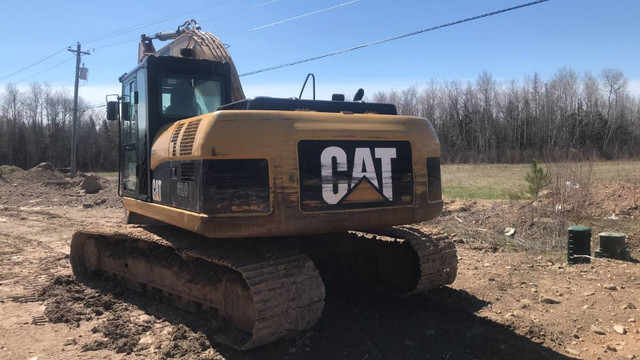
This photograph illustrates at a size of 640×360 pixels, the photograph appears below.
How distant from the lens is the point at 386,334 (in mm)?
4504

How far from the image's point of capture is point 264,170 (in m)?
3.82

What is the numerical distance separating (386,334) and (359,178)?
151cm

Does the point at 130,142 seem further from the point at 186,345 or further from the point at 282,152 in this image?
the point at 282,152

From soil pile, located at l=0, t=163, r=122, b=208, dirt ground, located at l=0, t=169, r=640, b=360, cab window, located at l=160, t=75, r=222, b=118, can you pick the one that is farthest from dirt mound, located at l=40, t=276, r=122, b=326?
soil pile, located at l=0, t=163, r=122, b=208

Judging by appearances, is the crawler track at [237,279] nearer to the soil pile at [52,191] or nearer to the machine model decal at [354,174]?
the machine model decal at [354,174]

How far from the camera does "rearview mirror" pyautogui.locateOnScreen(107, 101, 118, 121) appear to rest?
5887 millimetres

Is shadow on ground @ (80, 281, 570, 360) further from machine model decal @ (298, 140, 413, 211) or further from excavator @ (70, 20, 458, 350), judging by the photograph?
machine model decal @ (298, 140, 413, 211)

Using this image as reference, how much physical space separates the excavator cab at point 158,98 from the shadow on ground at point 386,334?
5.22 feet

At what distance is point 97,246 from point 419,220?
430cm

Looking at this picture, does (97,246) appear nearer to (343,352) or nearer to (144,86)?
(144,86)

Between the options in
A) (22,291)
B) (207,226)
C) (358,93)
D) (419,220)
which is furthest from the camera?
(22,291)

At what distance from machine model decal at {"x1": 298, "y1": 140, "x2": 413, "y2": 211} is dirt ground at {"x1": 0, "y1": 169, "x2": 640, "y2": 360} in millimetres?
1265

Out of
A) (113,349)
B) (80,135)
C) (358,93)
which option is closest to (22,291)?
(113,349)

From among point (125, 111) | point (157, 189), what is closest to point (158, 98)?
point (125, 111)
